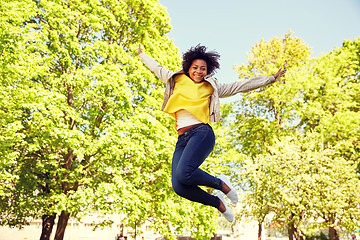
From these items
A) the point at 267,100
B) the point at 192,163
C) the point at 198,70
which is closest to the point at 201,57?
the point at 198,70

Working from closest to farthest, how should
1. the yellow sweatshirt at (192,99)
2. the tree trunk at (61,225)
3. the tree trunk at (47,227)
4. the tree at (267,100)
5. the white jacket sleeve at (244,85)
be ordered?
1. the yellow sweatshirt at (192,99)
2. the white jacket sleeve at (244,85)
3. the tree trunk at (61,225)
4. the tree trunk at (47,227)
5. the tree at (267,100)

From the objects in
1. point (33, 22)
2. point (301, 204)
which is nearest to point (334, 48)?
point (301, 204)

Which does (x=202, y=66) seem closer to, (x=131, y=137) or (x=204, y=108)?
(x=204, y=108)

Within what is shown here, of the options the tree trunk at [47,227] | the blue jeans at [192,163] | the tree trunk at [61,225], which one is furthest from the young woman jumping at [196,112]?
the tree trunk at [47,227]

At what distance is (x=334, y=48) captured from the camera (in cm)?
2392

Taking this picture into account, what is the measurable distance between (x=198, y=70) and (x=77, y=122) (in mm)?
10127

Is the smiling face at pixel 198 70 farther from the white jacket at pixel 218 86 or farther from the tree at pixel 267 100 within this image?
the tree at pixel 267 100

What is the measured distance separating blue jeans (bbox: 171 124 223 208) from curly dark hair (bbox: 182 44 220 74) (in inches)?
33.3

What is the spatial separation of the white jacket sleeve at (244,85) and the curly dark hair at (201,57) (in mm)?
339

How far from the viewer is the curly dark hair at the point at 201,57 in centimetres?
375

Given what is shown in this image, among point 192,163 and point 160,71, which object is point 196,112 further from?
point 160,71

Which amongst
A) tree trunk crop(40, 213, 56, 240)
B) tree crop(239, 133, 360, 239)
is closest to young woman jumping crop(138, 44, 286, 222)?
tree trunk crop(40, 213, 56, 240)

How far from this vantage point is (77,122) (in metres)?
12.6

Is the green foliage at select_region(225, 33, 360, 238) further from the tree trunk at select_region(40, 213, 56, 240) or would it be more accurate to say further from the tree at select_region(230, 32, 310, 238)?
the tree trunk at select_region(40, 213, 56, 240)
